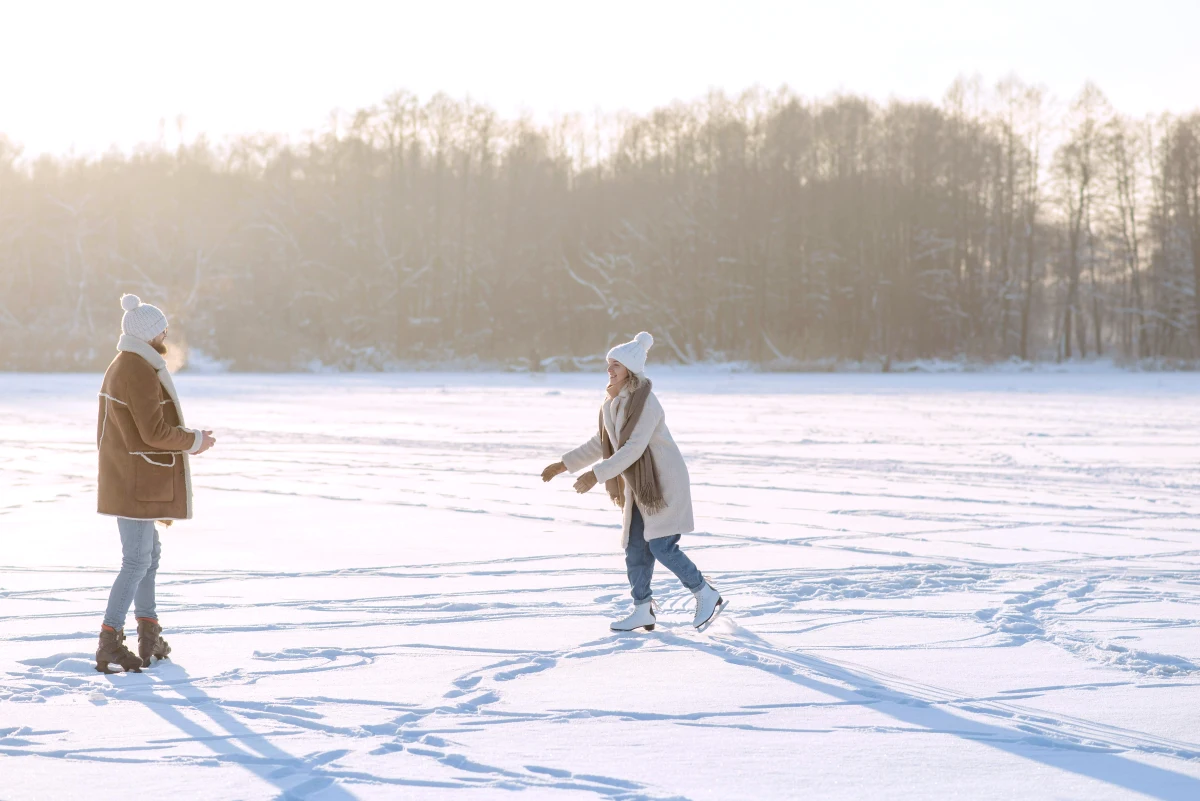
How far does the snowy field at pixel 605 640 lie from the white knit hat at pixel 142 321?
135 centimetres

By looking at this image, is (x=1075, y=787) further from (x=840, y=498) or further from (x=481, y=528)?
(x=840, y=498)

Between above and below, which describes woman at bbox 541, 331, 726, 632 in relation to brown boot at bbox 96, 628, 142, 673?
above

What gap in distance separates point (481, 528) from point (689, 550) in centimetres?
162

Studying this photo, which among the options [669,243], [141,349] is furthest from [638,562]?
[669,243]

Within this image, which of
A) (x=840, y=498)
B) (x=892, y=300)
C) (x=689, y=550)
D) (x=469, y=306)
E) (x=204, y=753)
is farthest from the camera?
(x=469, y=306)

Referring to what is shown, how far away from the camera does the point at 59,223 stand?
175 ft

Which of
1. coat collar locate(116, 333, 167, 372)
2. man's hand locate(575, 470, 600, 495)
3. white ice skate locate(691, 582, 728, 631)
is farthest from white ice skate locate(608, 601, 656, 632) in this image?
coat collar locate(116, 333, 167, 372)

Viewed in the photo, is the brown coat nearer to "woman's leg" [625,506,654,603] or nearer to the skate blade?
"woman's leg" [625,506,654,603]

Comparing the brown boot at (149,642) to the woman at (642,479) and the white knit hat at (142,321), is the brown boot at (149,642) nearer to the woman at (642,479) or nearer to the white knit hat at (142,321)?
the white knit hat at (142,321)

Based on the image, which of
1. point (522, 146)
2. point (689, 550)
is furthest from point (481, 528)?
point (522, 146)

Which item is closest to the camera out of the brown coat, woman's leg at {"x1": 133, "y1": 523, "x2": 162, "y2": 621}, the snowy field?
the snowy field

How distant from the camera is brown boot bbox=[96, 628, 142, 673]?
479cm

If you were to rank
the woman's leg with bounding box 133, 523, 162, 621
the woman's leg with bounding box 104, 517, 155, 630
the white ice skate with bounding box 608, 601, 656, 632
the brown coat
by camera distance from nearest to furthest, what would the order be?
the brown coat → the woman's leg with bounding box 104, 517, 155, 630 → the woman's leg with bounding box 133, 523, 162, 621 → the white ice skate with bounding box 608, 601, 656, 632

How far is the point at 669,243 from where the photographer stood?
46406mm
